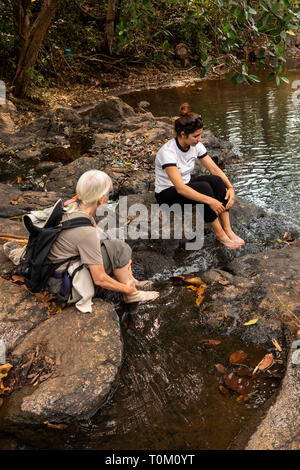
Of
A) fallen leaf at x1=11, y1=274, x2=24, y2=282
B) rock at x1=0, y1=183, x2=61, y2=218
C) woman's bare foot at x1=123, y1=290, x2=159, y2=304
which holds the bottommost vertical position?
woman's bare foot at x1=123, y1=290, x2=159, y2=304

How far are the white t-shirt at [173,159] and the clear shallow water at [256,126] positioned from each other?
5.97 ft

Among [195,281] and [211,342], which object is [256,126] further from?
[211,342]

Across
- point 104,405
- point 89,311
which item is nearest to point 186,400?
point 104,405

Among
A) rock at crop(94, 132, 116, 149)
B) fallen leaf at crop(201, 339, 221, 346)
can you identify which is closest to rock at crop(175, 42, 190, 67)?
rock at crop(94, 132, 116, 149)

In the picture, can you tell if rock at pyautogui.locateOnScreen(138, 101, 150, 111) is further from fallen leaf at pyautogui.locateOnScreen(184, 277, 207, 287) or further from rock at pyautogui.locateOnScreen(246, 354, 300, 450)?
rock at pyautogui.locateOnScreen(246, 354, 300, 450)

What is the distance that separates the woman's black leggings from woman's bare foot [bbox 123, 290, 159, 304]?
4.02 feet

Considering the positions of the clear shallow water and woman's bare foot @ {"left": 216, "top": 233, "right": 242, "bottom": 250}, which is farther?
the clear shallow water

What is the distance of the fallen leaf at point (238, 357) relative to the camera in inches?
115

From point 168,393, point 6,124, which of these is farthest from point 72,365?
point 6,124

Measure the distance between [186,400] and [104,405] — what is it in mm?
559

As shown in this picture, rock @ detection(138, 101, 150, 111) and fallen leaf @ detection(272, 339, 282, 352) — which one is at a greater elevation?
rock @ detection(138, 101, 150, 111)

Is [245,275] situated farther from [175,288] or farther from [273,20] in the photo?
[273,20]

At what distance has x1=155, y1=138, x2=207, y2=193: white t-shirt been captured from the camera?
4160mm

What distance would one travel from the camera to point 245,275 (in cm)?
380
